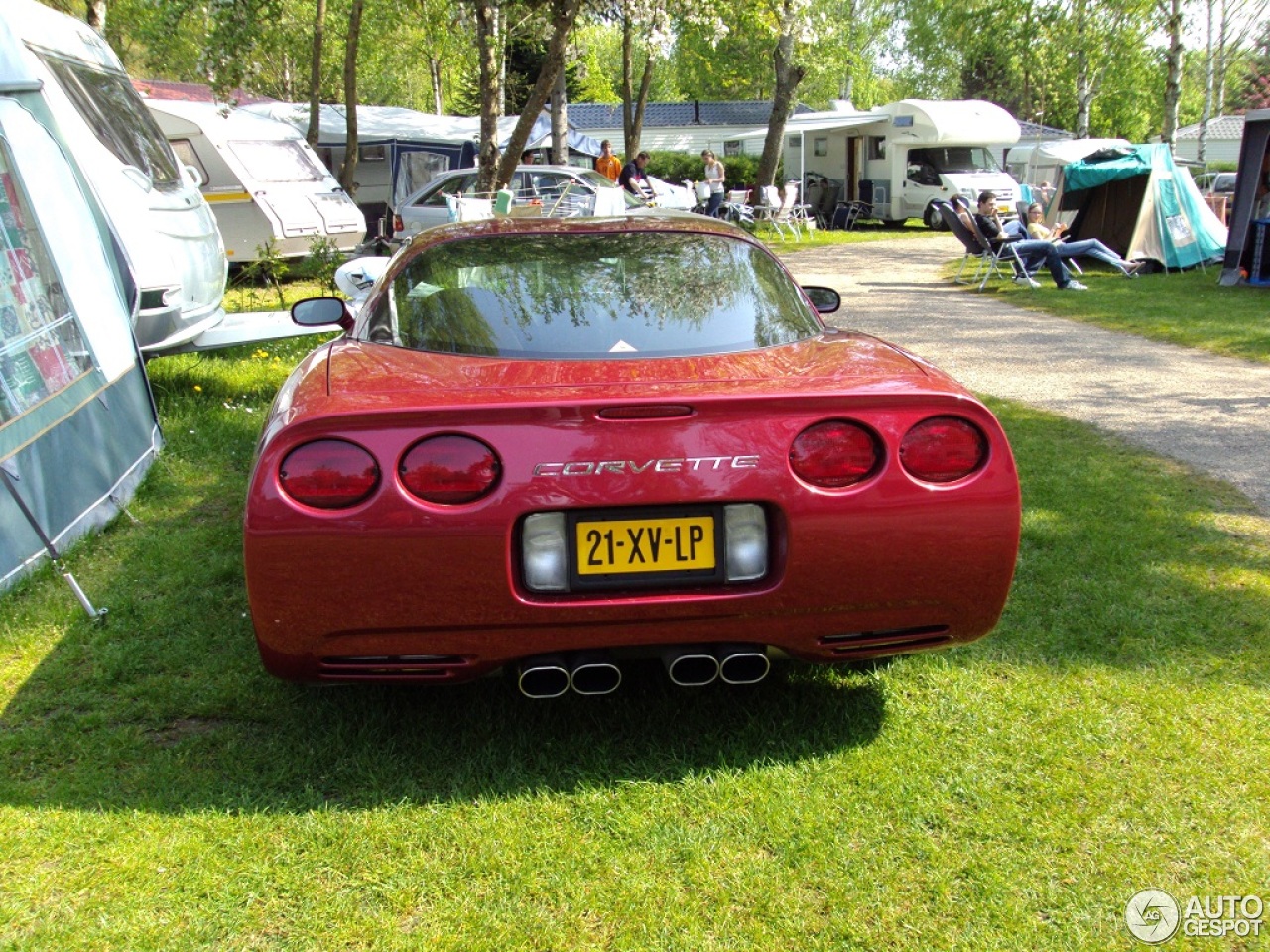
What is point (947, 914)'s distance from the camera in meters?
2.28

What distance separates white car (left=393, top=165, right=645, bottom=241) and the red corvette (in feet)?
42.6

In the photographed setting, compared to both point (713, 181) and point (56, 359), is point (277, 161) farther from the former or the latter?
point (56, 359)

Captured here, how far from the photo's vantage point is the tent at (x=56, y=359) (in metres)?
3.91

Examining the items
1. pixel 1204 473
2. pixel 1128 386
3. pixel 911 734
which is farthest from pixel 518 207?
pixel 911 734

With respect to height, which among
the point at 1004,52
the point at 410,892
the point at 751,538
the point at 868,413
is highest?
the point at 1004,52

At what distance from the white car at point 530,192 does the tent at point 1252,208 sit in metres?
8.01

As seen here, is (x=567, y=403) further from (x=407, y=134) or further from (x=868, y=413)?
(x=407, y=134)

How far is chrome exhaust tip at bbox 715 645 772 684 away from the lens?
2.70 metres

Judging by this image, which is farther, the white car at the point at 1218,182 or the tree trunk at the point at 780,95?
the white car at the point at 1218,182

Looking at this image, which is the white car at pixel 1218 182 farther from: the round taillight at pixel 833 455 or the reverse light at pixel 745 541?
the reverse light at pixel 745 541

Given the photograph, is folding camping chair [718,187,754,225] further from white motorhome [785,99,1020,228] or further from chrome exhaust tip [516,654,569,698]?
chrome exhaust tip [516,654,569,698]

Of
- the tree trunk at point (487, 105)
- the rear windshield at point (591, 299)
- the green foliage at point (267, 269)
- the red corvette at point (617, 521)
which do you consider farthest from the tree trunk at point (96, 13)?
the red corvette at point (617, 521)

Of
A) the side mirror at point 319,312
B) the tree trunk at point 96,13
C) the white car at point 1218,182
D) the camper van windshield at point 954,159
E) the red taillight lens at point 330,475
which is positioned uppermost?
the tree trunk at point 96,13

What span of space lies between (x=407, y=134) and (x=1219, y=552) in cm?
2103
